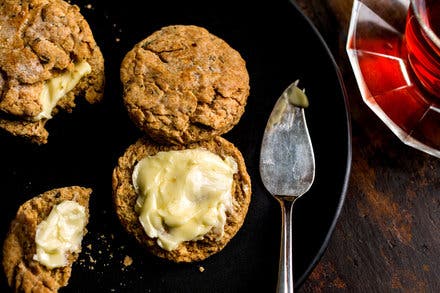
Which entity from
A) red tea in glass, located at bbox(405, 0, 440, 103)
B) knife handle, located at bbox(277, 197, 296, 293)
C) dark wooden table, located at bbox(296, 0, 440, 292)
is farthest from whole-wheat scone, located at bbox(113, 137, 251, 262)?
red tea in glass, located at bbox(405, 0, 440, 103)

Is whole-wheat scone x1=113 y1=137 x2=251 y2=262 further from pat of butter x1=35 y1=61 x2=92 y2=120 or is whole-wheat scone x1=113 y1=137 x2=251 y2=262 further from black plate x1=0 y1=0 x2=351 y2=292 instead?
pat of butter x1=35 y1=61 x2=92 y2=120

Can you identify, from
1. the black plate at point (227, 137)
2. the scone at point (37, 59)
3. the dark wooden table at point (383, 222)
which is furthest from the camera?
the dark wooden table at point (383, 222)

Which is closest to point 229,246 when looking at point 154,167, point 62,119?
point 154,167

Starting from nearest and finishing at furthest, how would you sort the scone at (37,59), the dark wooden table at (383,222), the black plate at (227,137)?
the scone at (37,59) → the black plate at (227,137) → the dark wooden table at (383,222)

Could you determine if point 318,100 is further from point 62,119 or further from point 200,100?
point 62,119

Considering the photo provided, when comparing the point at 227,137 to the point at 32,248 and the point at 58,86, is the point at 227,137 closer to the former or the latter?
the point at 58,86

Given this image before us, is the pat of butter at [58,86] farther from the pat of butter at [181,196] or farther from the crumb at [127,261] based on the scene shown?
the crumb at [127,261]

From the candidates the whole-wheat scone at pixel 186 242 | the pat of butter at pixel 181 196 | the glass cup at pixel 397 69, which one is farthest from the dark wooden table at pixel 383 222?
the pat of butter at pixel 181 196
